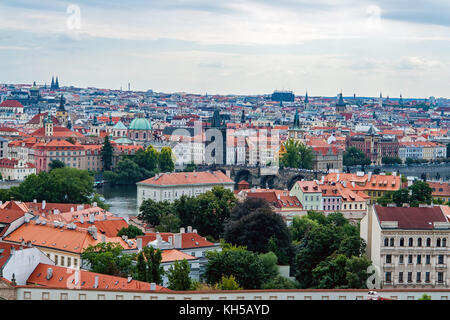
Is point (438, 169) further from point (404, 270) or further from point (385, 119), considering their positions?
point (385, 119)

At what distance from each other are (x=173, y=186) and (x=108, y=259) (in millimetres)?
18360

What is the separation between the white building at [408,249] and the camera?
59.1ft

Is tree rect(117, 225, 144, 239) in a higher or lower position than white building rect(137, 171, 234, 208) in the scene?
higher

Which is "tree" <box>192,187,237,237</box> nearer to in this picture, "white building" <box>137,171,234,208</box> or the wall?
"white building" <box>137,171,234,208</box>

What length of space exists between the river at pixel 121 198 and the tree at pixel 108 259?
13556 millimetres

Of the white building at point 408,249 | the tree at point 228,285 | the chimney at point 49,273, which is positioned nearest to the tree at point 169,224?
the white building at point 408,249

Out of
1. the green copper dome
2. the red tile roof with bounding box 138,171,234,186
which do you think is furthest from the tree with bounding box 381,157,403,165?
the red tile roof with bounding box 138,171,234,186

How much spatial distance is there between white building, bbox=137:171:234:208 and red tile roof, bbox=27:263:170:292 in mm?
18227

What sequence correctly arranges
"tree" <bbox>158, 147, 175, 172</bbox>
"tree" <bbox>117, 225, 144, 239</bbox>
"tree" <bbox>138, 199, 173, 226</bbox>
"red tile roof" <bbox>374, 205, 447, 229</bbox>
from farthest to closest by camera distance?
"tree" <bbox>158, 147, 175, 172</bbox>, "tree" <bbox>138, 199, 173, 226</bbox>, "tree" <bbox>117, 225, 144, 239</bbox>, "red tile roof" <bbox>374, 205, 447, 229</bbox>

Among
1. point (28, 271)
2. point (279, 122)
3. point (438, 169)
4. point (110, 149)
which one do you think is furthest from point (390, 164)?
point (28, 271)

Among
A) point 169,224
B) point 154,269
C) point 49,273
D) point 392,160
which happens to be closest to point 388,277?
point 154,269

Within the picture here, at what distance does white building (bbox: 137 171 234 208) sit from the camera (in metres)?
35.2

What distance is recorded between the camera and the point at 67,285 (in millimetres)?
15211
